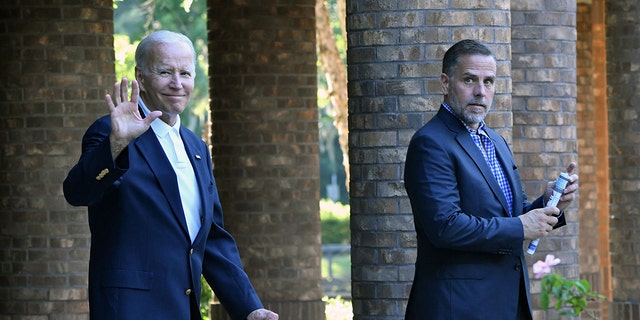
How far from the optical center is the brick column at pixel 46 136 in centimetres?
1312

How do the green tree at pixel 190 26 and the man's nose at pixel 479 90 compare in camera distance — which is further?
the green tree at pixel 190 26

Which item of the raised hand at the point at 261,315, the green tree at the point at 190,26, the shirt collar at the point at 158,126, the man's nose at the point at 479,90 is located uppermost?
the green tree at the point at 190,26

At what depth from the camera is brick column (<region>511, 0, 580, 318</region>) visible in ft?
35.3

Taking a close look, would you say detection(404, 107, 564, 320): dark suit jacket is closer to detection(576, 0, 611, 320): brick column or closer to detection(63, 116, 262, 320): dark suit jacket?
detection(63, 116, 262, 320): dark suit jacket

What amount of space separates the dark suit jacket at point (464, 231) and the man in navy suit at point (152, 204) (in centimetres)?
69

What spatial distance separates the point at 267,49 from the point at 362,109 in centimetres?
624

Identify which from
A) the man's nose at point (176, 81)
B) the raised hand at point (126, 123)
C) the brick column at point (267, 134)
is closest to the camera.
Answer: the raised hand at point (126, 123)

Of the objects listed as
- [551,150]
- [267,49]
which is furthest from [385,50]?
[267,49]

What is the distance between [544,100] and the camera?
1078 centimetres

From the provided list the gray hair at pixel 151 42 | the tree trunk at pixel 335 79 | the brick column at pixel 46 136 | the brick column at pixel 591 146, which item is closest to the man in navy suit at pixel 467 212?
the gray hair at pixel 151 42

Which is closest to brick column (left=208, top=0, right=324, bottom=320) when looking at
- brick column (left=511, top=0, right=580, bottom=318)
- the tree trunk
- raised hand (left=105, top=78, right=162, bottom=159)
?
brick column (left=511, top=0, right=580, bottom=318)

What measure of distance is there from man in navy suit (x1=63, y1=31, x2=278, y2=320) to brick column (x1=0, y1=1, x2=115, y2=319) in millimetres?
7048

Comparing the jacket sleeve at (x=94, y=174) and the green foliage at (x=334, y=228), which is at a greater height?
the jacket sleeve at (x=94, y=174)

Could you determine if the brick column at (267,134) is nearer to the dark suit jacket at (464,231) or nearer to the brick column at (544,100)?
the brick column at (544,100)
